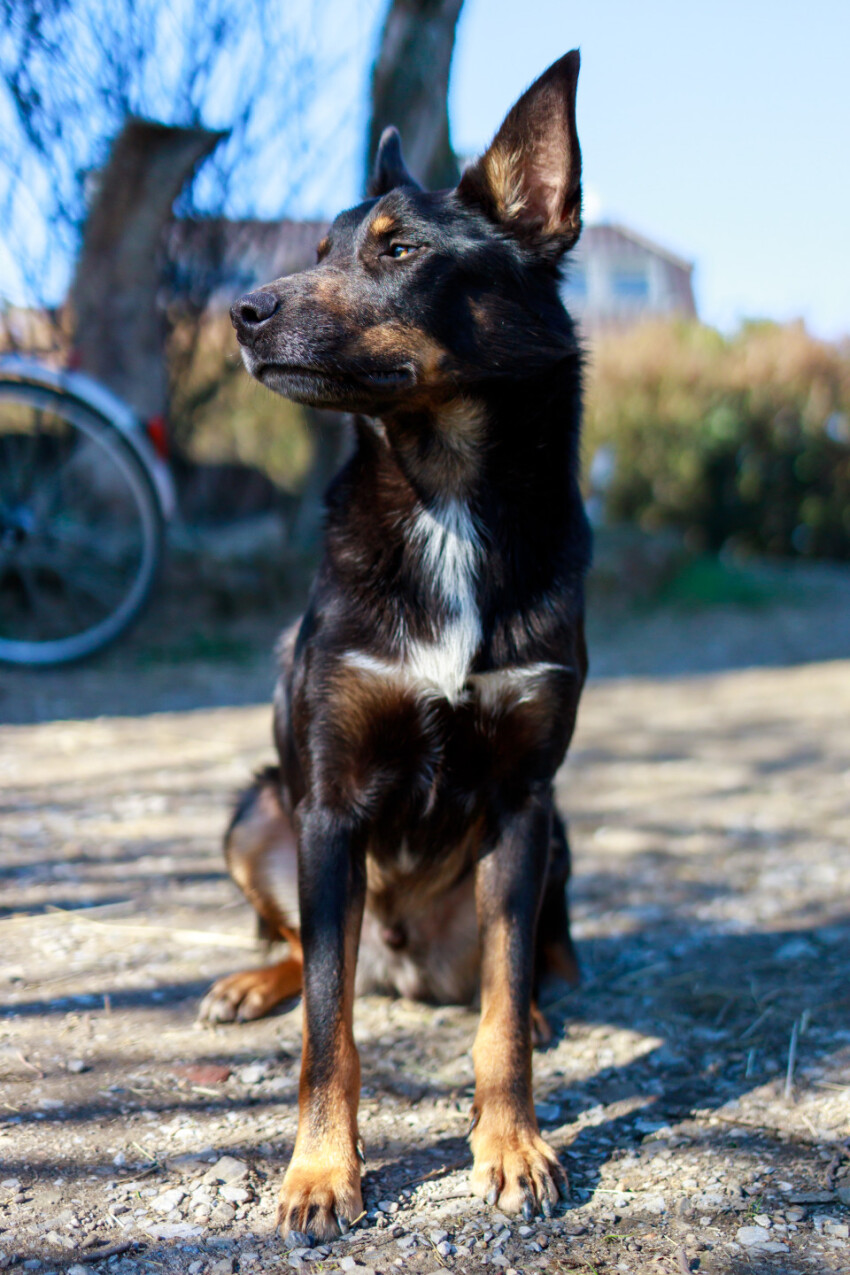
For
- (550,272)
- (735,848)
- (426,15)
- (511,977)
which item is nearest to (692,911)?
(735,848)

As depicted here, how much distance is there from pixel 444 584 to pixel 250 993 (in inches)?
40.8

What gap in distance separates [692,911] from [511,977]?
137 cm

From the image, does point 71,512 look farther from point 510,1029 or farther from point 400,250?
point 510,1029

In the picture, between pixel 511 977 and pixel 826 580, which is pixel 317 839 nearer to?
pixel 511 977

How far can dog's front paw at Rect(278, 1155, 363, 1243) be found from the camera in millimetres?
1630

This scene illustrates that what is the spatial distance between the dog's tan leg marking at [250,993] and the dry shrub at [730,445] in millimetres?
8004

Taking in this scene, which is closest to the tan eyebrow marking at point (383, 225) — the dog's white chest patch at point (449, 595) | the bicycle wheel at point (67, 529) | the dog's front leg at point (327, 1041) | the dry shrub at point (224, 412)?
the dog's white chest patch at point (449, 595)

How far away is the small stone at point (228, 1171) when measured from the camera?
1.76 metres

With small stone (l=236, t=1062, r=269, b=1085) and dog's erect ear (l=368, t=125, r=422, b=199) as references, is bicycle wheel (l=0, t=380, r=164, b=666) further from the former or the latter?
small stone (l=236, t=1062, r=269, b=1085)

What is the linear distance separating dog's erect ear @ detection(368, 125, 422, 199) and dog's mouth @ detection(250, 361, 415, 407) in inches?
28.3

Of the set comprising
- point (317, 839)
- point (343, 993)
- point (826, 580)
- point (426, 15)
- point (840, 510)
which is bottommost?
point (343, 993)

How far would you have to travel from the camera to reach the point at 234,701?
205 inches

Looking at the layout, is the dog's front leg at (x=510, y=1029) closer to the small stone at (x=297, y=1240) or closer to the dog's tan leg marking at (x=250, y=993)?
the small stone at (x=297, y=1240)

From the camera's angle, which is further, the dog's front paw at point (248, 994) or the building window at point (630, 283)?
the building window at point (630, 283)
